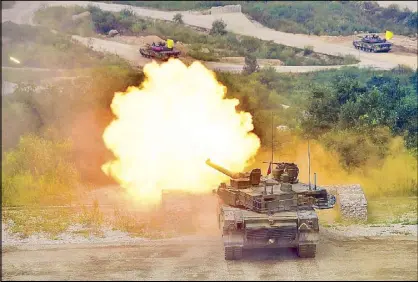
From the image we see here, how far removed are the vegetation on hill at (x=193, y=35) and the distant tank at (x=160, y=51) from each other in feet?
3.62

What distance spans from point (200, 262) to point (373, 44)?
38074 millimetres

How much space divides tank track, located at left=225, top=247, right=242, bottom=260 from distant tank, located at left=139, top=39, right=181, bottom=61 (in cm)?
2077

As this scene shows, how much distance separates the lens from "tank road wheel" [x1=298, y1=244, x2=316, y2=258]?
76.6 feet

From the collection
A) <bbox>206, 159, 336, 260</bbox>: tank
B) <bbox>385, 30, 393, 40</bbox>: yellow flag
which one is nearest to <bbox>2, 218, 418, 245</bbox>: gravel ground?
<bbox>206, 159, 336, 260</bbox>: tank

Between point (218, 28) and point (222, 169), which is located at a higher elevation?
point (222, 169)

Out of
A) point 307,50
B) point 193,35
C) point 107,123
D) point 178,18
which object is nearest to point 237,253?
point 107,123

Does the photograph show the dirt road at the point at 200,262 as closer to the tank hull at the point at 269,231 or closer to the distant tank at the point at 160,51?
the tank hull at the point at 269,231

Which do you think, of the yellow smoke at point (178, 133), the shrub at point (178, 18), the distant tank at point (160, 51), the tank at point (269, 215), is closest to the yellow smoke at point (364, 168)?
the yellow smoke at point (178, 133)

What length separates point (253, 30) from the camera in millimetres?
55625

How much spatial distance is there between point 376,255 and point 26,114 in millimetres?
18885

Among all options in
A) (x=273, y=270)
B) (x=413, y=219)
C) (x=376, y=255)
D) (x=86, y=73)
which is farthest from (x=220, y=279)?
(x=86, y=73)

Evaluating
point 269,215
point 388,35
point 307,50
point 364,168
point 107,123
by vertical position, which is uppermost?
point 269,215

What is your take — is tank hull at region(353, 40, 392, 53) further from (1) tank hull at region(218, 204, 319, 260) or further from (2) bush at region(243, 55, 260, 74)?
(1) tank hull at region(218, 204, 319, 260)

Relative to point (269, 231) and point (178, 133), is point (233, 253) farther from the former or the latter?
point (178, 133)
